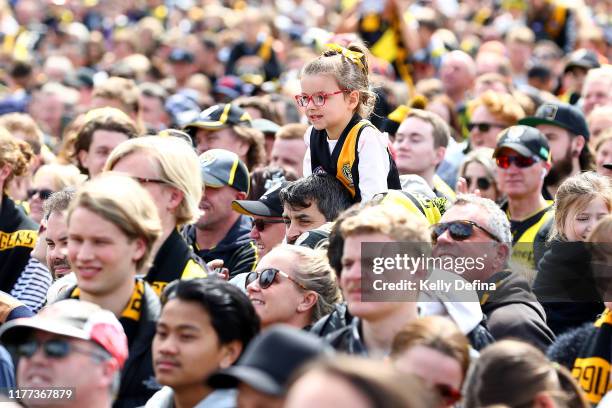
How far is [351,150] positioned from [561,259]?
4.45 ft

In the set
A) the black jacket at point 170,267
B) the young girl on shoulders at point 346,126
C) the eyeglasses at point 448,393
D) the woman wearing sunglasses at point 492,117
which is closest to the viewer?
the eyeglasses at point 448,393

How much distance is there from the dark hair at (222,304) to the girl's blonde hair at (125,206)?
13.2 inches

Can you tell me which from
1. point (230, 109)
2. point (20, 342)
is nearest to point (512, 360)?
point (20, 342)

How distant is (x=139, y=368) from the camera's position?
471cm

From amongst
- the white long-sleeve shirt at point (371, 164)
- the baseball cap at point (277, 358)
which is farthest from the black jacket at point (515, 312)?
the baseball cap at point (277, 358)

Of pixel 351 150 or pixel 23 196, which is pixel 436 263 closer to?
pixel 351 150

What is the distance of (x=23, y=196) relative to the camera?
8.78 metres

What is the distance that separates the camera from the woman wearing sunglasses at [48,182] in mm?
7953

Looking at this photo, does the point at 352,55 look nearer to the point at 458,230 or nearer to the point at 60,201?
the point at 458,230

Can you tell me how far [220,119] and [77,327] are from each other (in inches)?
184

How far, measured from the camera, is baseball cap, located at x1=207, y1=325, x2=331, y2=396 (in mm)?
3102

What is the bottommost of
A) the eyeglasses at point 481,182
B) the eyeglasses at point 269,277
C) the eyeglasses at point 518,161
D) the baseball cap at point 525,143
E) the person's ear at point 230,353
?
the person's ear at point 230,353

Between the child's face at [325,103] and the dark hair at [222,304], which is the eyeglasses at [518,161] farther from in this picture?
the dark hair at [222,304]

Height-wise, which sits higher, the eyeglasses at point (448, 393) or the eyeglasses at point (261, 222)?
the eyeglasses at point (261, 222)
